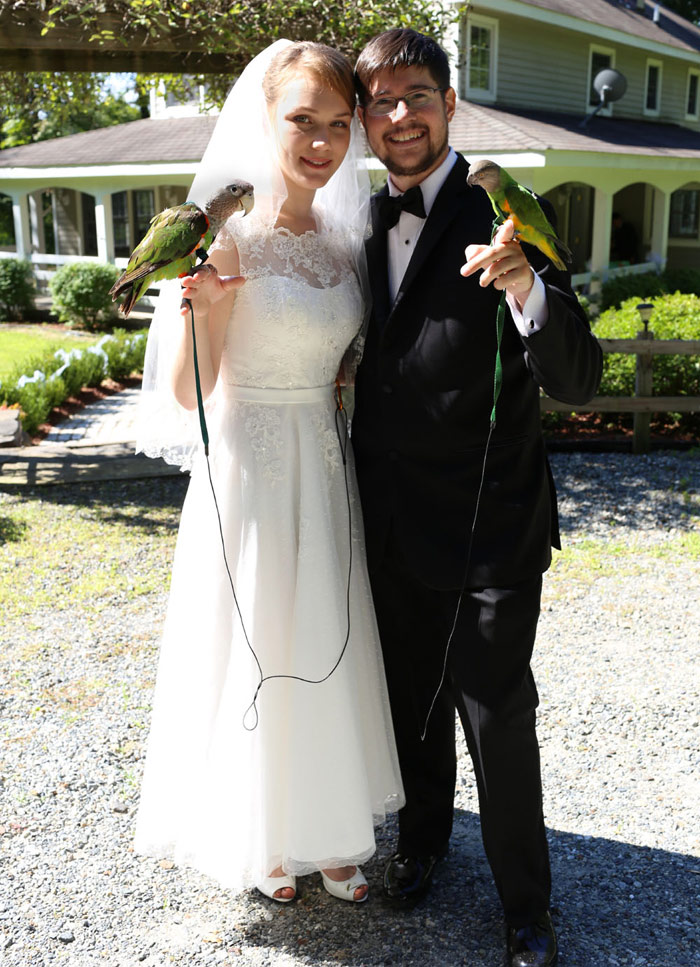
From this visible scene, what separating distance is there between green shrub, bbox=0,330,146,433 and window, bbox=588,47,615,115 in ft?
38.4

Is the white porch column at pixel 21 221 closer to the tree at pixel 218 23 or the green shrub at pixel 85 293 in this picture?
the green shrub at pixel 85 293

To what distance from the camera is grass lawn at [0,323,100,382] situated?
15438 millimetres

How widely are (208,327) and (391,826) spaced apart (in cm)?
203

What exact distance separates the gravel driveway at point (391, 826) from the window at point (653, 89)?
1980cm

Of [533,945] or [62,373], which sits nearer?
[533,945]

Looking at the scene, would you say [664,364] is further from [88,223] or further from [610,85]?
[88,223]

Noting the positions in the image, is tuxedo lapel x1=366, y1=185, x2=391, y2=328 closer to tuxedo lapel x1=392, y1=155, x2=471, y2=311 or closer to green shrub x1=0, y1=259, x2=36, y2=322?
tuxedo lapel x1=392, y1=155, x2=471, y2=311

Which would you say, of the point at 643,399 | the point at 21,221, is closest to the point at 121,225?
the point at 21,221

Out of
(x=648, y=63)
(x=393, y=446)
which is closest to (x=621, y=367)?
(x=393, y=446)

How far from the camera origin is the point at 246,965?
9.09 ft

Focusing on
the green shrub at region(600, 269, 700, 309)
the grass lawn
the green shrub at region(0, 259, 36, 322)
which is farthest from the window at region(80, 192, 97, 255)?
the green shrub at region(600, 269, 700, 309)

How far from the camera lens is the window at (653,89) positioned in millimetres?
22670

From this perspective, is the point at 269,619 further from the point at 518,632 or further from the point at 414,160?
the point at 414,160

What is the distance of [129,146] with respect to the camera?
813 inches
